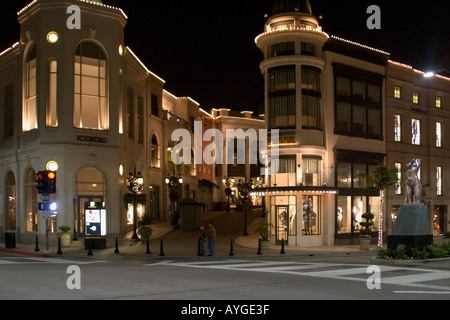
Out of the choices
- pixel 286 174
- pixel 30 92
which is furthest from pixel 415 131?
pixel 30 92

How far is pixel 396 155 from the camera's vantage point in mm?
42000

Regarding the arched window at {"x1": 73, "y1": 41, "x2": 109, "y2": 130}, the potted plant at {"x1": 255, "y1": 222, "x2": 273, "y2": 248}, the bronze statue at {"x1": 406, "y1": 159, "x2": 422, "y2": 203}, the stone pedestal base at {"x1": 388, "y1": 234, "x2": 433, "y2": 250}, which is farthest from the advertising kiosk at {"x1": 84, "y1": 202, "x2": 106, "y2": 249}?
the bronze statue at {"x1": 406, "y1": 159, "x2": 422, "y2": 203}

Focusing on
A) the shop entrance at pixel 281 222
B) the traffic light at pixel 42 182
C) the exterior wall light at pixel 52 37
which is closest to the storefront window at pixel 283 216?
the shop entrance at pixel 281 222

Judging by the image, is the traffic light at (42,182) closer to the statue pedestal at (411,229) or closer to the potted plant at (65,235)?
the potted plant at (65,235)

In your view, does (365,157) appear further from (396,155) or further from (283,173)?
(283,173)

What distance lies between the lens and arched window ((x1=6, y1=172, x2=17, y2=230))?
3962 centimetres

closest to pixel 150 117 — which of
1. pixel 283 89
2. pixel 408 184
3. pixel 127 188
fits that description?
pixel 127 188

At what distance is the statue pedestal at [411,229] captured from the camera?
70.9 ft

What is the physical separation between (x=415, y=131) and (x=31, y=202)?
2898 cm

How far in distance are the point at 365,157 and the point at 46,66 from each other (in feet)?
71.5

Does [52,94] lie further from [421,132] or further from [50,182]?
[421,132]

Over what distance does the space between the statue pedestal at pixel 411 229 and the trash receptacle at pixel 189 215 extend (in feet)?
71.5

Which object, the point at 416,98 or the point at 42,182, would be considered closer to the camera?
the point at 42,182

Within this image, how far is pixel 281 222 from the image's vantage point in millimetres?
35250
